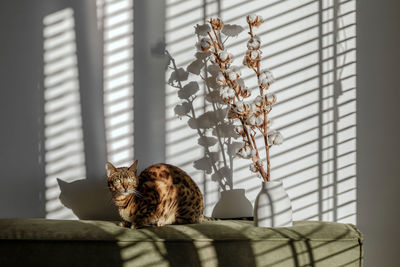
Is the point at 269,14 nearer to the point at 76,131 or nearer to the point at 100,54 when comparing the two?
the point at 100,54

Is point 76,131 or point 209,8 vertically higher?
point 209,8

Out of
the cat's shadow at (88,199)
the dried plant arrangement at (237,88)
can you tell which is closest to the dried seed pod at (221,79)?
the dried plant arrangement at (237,88)

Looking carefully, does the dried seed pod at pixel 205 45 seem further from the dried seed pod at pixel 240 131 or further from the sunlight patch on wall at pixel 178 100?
the dried seed pod at pixel 240 131

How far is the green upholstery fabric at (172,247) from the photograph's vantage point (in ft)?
4.85

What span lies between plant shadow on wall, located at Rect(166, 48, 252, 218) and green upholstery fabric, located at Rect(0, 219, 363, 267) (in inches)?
14.8

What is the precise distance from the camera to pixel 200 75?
1901 millimetres

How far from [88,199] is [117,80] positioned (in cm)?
52

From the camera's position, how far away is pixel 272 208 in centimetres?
162

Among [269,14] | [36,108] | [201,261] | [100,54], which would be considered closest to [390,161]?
[269,14]

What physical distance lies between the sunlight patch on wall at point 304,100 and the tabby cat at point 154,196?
197 mm

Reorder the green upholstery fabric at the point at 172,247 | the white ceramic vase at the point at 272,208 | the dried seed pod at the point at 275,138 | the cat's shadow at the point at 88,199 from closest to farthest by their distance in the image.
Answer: the green upholstery fabric at the point at 172,247 → the white ceramic vase at the point at 272,208 → the dried seed pod at the point at 275,138 → the cat's shadow at the point at 88,199

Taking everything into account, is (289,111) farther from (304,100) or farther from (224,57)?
(224,57)

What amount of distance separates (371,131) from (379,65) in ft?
0.94

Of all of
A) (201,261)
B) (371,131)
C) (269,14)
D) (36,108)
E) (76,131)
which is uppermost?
(269,14)
